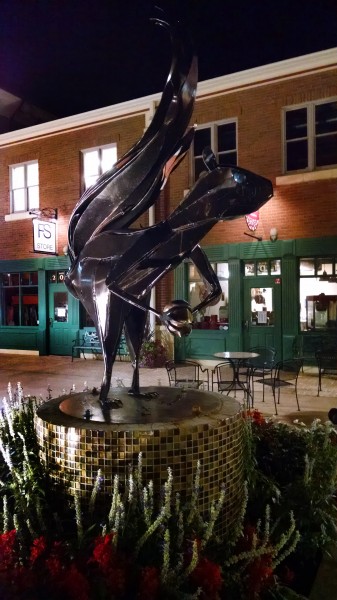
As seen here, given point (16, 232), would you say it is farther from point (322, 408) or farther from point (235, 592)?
point (235, 592)

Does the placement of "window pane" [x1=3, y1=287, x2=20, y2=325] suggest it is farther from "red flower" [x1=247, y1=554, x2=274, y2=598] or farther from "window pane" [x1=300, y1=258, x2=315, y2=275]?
"red flower" [x1=247, y1=554, x2=274, y2=598]

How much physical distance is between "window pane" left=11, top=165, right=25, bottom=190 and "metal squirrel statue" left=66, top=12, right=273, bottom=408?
555 inches

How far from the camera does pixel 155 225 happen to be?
371cm

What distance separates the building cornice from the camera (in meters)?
11.7

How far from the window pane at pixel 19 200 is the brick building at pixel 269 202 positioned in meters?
1.49

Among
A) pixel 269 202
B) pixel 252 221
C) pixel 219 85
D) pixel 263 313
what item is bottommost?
pixel 263 313

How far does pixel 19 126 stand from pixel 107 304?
23.4 m

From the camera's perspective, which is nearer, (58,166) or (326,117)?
(326,117)

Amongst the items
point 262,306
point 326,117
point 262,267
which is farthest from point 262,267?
point 326,117

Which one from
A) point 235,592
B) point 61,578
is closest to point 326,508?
point 235,592

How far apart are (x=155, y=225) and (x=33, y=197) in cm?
1420

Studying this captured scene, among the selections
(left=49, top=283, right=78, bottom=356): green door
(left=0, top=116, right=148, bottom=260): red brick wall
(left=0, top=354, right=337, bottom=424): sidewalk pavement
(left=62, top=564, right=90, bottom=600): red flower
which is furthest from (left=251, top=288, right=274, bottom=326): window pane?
(left=62, top=564, right=90, bottom=600): red flower

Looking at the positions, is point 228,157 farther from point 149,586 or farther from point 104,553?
point 149,586

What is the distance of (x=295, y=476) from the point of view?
403 cm
